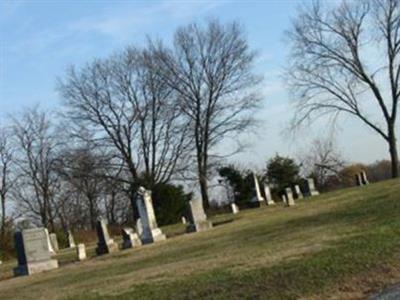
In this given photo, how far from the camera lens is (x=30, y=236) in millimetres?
24062

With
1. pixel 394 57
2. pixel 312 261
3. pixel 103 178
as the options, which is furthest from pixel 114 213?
pixel 312 261

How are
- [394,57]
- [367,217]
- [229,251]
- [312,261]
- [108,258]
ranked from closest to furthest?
[312,261] → [229,251] → [367,217] → [108,258] → [394,57]

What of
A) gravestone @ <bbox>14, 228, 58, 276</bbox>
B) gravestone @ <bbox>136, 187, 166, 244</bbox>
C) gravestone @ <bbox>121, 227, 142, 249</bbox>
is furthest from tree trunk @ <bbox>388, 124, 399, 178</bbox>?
gravestone @ <bbox>14, 228, 58, 276</bbox>

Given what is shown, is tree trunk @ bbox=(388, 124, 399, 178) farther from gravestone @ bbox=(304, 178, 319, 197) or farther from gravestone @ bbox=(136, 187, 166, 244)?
gravestone @ bbox=(136, 187, 166, 244)

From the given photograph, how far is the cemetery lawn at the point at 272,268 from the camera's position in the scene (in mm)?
9469

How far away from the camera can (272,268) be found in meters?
10.8

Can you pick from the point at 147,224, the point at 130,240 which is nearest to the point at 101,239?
the point at 130,240

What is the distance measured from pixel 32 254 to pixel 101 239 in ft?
10.4

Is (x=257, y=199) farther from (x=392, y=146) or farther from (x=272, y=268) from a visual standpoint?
(x=272, y=268)

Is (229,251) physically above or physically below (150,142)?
below

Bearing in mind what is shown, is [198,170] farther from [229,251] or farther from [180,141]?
[229,251]

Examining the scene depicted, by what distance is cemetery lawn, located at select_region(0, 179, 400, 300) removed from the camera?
947 cm

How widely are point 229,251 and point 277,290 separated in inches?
228

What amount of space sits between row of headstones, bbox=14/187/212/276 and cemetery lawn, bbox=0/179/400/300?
209 inches
